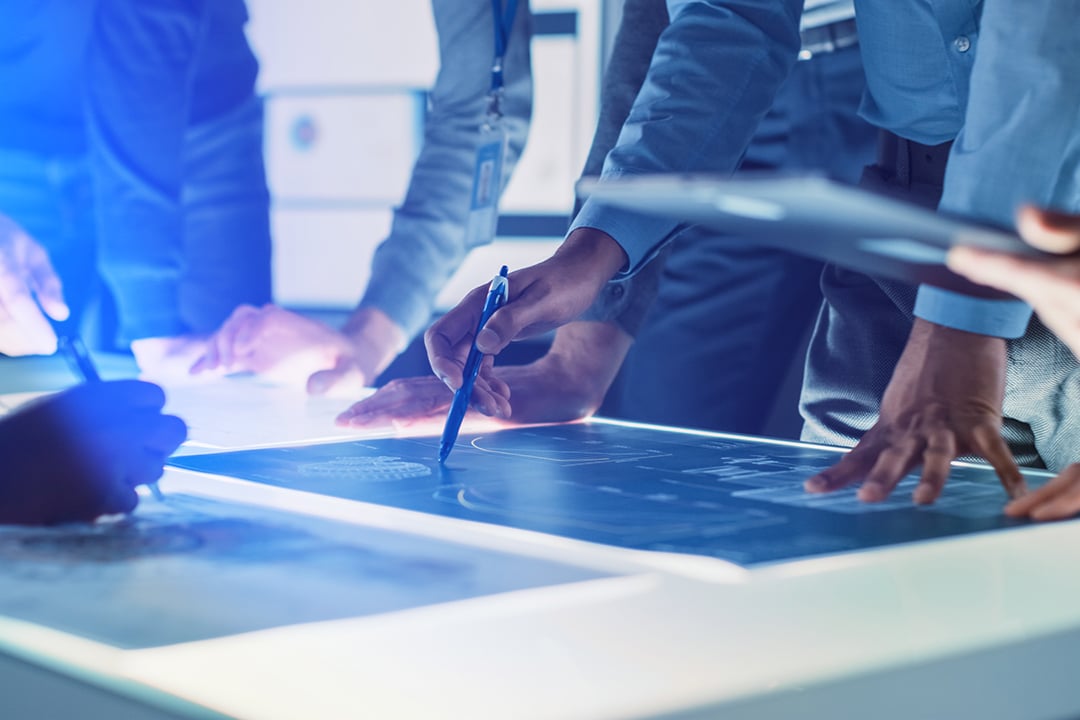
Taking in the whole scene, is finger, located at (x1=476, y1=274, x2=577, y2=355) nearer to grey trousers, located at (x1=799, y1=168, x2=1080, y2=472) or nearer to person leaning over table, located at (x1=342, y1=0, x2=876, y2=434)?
person leaning over table, located at (x1=342, y1=0, x2=876, y2=434)

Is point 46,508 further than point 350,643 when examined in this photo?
Yes

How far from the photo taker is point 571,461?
96 centimetres

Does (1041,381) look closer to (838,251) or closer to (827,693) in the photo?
(838,251)

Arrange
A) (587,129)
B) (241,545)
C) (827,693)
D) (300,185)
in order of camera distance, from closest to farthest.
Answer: (827,693) < (241,545) < (587,129) < (300,185)

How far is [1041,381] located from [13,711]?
3.53 feet

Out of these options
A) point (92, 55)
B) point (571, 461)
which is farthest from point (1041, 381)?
point (92, 55)

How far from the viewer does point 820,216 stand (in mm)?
507

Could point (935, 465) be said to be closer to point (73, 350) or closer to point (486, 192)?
point (73, 350)

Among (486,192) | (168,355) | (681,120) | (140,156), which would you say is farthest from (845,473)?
(140,156)

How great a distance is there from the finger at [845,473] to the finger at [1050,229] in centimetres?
24

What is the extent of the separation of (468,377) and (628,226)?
32 centimetres

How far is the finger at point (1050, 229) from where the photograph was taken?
61 centimetres

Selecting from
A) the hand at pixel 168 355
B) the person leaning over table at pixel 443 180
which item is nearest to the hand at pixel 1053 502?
the person leaning over table at pixel 443 180

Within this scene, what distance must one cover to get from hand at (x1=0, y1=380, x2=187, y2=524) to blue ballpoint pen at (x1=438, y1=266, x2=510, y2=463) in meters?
0.29
